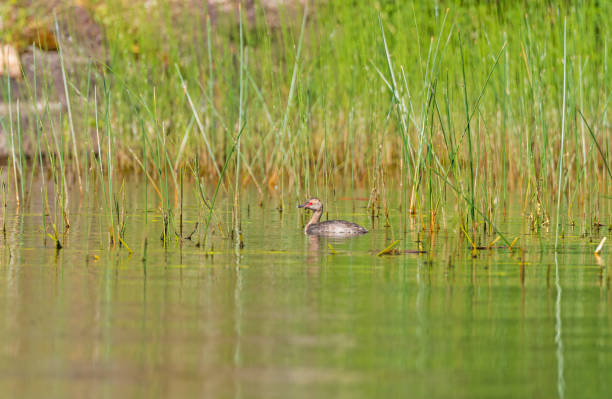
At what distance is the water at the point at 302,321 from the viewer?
3.20 m

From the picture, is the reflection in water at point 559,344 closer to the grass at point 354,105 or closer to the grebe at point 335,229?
the grebe at point 335,229

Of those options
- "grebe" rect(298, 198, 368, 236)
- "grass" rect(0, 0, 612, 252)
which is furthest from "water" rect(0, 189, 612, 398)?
Answer: "grass" rect(0, 0, 612, 252)

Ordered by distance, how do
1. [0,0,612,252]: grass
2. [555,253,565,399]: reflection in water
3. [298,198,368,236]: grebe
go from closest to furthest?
[555,253,565,399]: reflection in water → [298,198,368,236]: grebe → [0,0,612,252]: grass

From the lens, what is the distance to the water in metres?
3.20

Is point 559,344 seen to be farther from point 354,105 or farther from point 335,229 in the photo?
point 354,105

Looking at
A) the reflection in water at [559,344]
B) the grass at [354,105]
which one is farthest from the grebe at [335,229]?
the reflection in water at [559,344]

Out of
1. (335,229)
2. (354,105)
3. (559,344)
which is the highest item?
(354,105)

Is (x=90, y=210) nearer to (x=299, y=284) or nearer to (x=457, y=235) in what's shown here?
(x=457, y=235)

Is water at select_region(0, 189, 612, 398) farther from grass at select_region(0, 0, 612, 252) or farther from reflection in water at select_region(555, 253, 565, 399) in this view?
grass at select_region(0, 0, 612, 252)

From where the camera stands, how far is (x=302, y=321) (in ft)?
13.4

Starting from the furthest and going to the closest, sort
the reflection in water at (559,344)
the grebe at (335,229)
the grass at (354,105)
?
the grass at (354,105) → the grebe at (335,229) → the reflection in water at (559,344)

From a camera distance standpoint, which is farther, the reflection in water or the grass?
the grass

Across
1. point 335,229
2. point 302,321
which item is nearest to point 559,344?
point 302,321

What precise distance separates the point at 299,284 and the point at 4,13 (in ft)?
43.3
